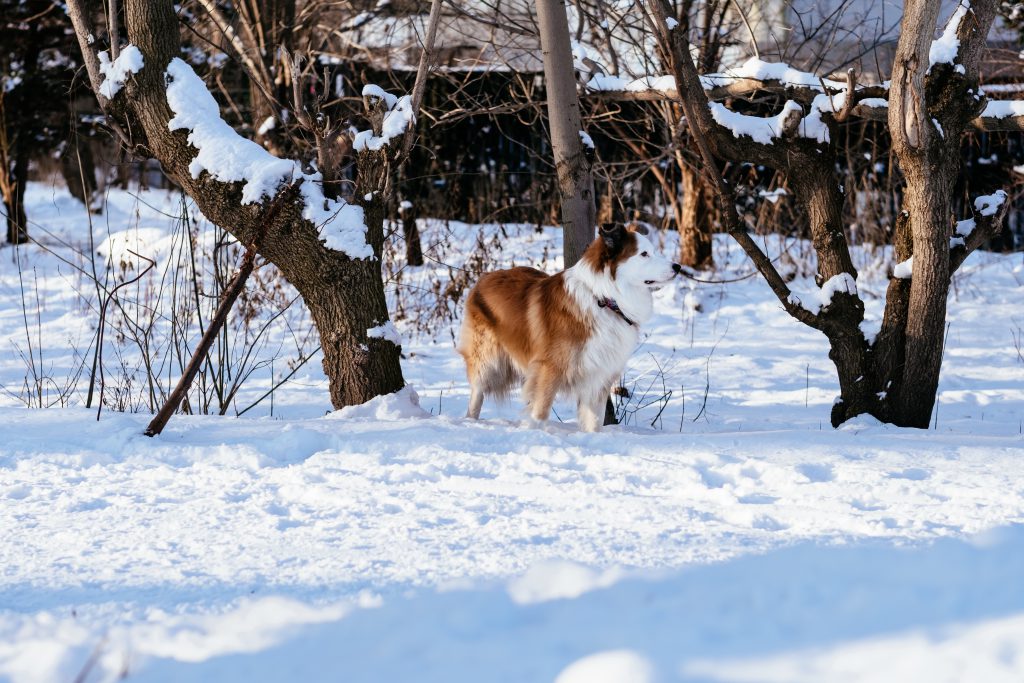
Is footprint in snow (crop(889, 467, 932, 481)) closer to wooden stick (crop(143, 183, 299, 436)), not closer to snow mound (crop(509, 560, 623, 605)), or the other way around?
snow mound (crop(509, 560, 623, 605))

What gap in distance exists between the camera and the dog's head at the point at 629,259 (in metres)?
4.99

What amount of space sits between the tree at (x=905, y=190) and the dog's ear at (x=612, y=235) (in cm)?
74

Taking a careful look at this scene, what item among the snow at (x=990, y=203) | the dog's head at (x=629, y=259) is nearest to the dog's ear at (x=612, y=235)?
the dog's head at (x=629, y=259)

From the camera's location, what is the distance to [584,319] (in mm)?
5180

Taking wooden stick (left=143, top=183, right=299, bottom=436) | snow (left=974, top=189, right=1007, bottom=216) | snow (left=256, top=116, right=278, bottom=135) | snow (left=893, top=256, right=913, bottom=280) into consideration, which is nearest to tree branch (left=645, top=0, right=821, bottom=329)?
snow (left=893, top=256, right=913, bottom=280)

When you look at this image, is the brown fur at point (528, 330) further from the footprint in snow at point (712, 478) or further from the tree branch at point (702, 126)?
the footprint in snow at point (712, 478)

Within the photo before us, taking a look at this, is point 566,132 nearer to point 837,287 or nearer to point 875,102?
point 837,287

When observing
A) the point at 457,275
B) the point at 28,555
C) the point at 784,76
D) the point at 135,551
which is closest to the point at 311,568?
the point at 135,551

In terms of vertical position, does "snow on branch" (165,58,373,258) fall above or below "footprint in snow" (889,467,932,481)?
above

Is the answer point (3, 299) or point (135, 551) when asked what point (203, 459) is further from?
point (3, 299)

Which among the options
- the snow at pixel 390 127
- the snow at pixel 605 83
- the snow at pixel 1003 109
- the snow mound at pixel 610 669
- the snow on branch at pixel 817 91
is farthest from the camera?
the snow at pixel 605 83

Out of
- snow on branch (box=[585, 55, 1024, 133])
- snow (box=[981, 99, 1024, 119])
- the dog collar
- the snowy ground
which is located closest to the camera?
the snowy ground

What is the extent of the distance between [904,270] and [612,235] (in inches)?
68.7

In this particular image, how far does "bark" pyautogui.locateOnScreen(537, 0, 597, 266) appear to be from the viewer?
18.2 ft
